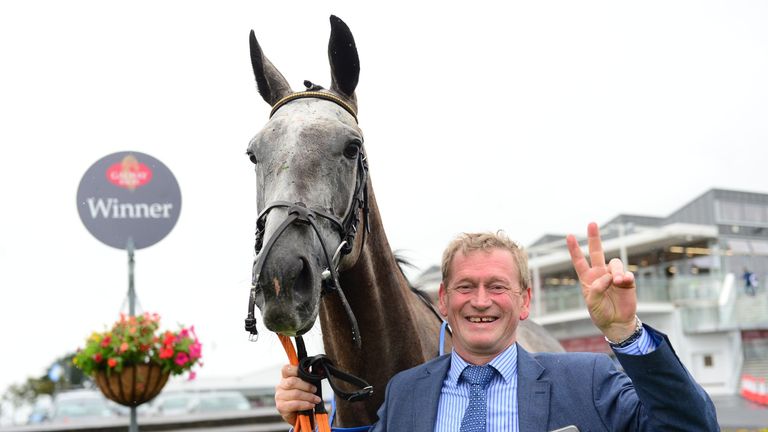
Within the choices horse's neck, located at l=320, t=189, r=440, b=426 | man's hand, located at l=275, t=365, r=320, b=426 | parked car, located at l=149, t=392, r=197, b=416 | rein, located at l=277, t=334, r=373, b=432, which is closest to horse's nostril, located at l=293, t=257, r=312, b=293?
rein, located at l=277, t=334, r=373, b=432

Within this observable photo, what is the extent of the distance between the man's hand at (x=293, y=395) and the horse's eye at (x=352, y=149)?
774 millimetres

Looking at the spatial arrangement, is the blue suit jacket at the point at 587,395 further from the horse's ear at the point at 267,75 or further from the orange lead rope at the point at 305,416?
the horse's ear at the point at 267,75

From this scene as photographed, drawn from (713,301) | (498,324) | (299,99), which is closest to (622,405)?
(498,324)

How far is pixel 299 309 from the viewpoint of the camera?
6.93ft

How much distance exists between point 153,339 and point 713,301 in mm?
26293

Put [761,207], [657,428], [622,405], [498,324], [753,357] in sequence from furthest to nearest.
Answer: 1. [761,207]
2. [753,357]
3. [498,324]
4. [622,405]
5. [657,428]

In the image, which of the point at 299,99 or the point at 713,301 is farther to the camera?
the point at 713,301

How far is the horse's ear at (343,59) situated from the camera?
2908mm

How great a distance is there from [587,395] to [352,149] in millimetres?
1150

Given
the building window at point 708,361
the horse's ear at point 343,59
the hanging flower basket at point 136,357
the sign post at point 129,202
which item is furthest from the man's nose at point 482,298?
the building window at point 708,361

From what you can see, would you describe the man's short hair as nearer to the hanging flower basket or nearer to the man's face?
the man's face

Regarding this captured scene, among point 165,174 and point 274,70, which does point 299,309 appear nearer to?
point 274,70

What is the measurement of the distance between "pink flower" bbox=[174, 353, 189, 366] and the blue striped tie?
4599mm

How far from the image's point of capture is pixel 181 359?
6.48 metres
